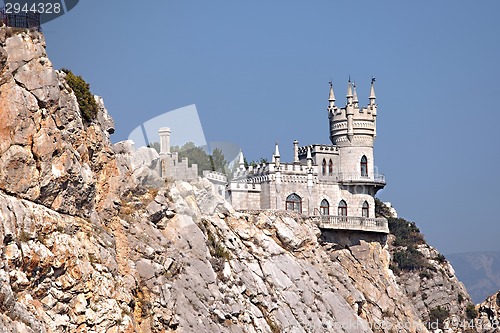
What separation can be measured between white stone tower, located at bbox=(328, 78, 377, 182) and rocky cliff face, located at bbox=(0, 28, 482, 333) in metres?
4.98

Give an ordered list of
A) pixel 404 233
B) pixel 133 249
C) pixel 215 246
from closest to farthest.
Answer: pixel 133 249 < pixel 215 246 < pixel 404 233

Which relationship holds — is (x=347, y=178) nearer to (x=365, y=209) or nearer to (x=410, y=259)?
(x=365, y=209)

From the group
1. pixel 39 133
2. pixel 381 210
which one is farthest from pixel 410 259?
pixel 39 133

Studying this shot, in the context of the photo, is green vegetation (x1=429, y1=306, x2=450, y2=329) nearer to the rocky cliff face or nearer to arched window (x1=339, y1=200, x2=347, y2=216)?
the rocky cliff face

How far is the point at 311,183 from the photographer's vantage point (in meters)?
82.9

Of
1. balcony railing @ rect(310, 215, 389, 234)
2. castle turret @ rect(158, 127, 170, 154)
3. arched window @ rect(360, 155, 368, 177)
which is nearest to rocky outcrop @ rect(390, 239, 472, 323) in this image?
balcony railing @ rect(310, 215, 389, 234)

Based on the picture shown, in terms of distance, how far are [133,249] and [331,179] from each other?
27.9 metres

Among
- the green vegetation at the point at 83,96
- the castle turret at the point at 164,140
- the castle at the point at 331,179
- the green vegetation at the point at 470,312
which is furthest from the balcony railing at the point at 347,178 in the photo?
the green vegetation at the point at 470,312

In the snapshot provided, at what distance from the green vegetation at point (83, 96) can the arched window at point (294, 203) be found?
23.6 m

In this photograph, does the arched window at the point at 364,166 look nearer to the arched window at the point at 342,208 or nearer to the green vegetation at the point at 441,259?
the arched window at the point at 342,208

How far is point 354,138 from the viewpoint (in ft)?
280

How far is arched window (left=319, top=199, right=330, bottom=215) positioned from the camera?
83469 millimetres

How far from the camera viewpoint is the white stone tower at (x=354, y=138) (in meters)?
84.9

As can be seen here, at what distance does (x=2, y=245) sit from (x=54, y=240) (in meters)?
4.68
